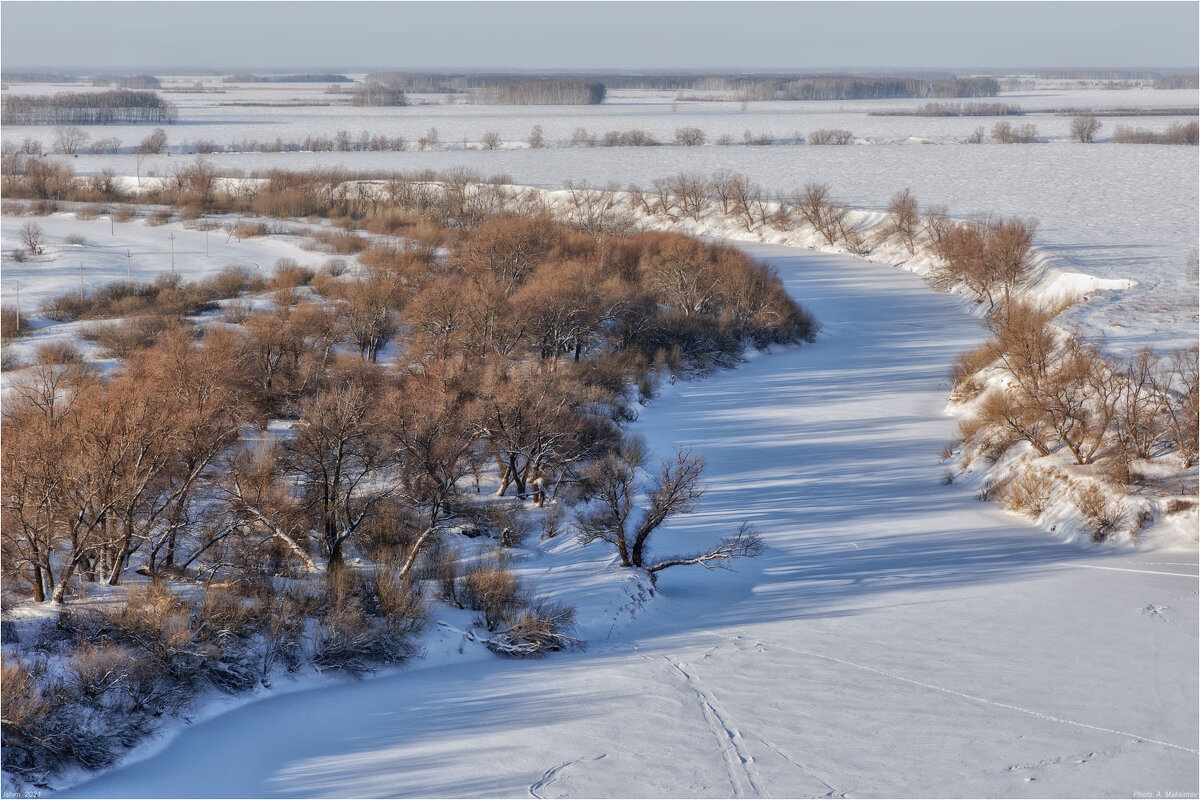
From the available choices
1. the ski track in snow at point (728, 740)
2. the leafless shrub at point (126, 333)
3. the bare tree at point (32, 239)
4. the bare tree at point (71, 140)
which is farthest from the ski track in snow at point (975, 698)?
the bare tree at point (71, 140)

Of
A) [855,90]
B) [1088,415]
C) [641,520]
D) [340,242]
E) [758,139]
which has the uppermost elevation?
[855,90]

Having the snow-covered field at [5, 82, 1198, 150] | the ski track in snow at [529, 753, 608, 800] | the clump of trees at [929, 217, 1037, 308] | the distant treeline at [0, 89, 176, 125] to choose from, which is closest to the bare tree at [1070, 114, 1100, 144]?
the snow-covered field at [5, 82, 1198, 150]

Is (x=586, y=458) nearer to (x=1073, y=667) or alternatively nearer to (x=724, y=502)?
(x=724, y=502)

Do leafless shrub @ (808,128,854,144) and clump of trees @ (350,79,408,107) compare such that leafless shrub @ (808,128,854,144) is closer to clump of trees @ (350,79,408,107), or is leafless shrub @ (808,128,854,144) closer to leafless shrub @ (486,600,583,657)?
clump of trees @ (350,79,408,107)

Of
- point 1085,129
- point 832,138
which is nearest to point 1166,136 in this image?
point 1085,129

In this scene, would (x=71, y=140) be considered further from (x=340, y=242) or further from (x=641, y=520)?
(x=641, y=520)

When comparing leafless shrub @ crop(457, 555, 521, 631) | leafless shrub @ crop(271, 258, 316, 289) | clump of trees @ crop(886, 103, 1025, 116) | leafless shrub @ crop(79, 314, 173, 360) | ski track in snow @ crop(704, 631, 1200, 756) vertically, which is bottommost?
ski track in snow @ crop(704, 631, 1200, 756)

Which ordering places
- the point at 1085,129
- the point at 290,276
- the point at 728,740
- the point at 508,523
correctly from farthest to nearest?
the point at 1085,129 < the point at 290,276 < the point at 508,523 < the point at 728,740
